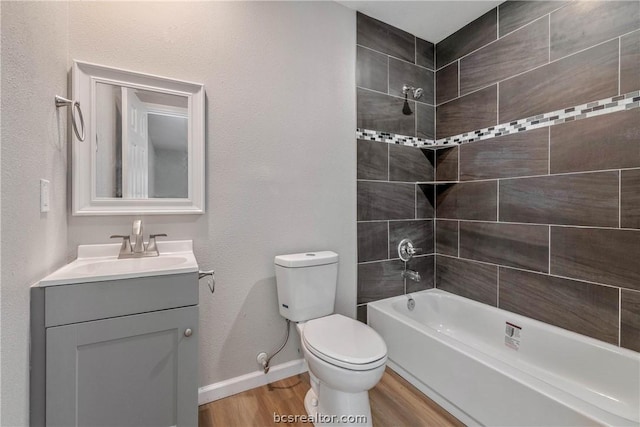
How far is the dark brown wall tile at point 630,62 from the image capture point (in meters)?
1.39

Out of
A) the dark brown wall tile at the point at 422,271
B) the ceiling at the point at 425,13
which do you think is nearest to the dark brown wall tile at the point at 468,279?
the dark brown wall tile at the point at 422,271

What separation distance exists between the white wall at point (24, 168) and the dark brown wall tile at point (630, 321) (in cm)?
253

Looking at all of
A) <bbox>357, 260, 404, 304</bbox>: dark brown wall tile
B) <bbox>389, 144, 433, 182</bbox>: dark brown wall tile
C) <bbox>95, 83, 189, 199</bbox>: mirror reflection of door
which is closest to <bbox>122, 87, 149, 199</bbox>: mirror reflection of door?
<bbox>95, 83, 189, 199</bbox>: mirror reflection of door

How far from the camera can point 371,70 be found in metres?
2.12

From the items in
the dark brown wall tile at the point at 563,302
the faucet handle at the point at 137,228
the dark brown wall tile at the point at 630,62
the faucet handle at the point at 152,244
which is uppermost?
the dark brown wall tile at the point at 630,62

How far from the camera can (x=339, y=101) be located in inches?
78.4

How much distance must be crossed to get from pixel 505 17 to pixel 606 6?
563mm

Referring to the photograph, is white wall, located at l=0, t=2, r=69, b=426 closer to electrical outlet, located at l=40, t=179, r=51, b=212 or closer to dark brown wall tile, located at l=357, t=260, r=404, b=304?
electrical outlet, located at l=40, t=179, r=51, b=212

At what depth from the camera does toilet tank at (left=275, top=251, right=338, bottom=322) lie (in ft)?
5.39

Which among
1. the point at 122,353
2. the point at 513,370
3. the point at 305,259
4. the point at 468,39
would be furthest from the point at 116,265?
the point at 468,39

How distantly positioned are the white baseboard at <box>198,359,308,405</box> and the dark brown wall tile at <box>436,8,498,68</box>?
2.58m

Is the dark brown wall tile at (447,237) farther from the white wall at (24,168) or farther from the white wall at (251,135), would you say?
the white wall at (24,168)

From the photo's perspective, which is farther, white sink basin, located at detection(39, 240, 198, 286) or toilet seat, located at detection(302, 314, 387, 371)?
toilet seat, located at detection(302, 314, 387, 371)

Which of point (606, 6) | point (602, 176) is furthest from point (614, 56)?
point (602, 176)
